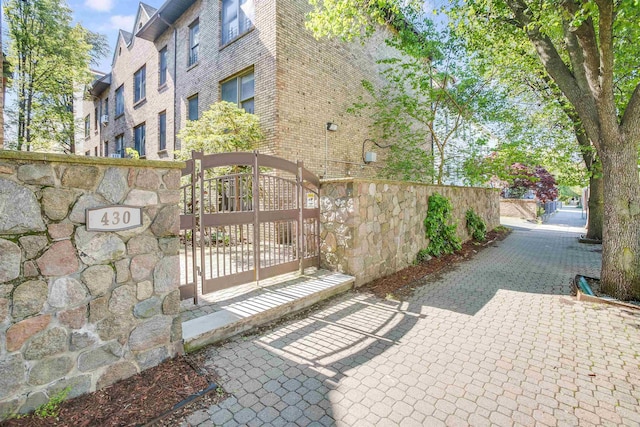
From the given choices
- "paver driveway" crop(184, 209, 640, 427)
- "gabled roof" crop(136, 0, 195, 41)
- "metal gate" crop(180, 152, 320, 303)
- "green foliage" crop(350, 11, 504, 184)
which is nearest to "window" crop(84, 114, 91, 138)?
"gabled roof" crop(136, 0, 195, 41)

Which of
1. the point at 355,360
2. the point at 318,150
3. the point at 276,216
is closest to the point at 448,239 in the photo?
A: the point at 318,150

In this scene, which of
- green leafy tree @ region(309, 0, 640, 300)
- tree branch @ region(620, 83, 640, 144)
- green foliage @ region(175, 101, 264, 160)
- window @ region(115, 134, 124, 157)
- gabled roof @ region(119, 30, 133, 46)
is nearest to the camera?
green leafy tree @ region(309, 0, 640, 300)

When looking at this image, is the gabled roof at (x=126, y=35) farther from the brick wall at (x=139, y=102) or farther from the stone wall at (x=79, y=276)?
the stone wall at (x=79, y=276)

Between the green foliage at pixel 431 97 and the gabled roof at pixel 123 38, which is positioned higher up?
the gabled roof at pixel 123 38

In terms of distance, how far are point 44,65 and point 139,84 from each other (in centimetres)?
353

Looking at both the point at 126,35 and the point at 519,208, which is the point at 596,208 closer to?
the point at 519,208

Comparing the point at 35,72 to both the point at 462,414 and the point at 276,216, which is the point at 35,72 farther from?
the point at 462,414

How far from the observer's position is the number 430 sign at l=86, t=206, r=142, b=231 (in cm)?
227

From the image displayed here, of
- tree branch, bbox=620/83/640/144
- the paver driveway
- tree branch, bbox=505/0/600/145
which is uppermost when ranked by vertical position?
tree branch, bbox=505/0/600/145

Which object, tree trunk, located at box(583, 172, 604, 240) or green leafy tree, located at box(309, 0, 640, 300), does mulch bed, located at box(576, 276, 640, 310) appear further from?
tree trunk, located at box(583, 172, 604, 240)

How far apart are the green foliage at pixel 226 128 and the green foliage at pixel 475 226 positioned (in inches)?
279

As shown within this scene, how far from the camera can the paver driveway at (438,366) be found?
2.21 m

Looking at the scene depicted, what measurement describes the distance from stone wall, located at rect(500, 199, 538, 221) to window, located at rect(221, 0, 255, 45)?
19.0 metres

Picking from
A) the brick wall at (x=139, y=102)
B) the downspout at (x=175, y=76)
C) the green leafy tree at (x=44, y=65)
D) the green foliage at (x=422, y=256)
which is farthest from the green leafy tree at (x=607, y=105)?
the green leafy tree at (x=44, y=65)
